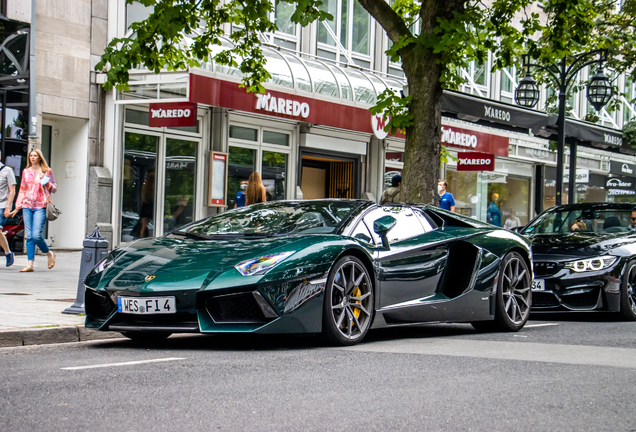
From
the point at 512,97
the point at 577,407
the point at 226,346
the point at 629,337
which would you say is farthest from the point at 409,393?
the point at 512,97

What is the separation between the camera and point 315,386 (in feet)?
16.1

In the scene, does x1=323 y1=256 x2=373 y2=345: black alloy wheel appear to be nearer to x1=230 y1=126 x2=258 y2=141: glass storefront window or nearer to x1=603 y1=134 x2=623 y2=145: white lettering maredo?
x1=603 y1=134 x2=623 y2=145: white lettering maredo

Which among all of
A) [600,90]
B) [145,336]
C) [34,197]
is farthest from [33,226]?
[600,90]

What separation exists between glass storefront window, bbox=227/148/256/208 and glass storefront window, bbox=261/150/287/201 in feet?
1.48

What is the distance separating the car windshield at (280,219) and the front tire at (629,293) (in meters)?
3.92

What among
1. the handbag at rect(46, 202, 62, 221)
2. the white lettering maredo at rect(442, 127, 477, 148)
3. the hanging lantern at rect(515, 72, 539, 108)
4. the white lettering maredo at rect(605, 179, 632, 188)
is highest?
the hanging lantern at rect(515, 72, 539, 108)

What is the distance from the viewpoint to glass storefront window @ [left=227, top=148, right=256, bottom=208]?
69.2 feet

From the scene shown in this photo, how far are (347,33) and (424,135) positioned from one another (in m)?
13.4

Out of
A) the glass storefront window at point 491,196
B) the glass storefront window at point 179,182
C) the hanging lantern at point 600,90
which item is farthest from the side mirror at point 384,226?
the glass storefront window at point 491,196

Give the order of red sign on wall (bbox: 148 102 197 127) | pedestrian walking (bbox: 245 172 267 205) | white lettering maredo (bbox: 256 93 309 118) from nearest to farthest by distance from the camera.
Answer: pedestrian walking (bbox: 245 172 267 205), red sign on wall (bbox: 148 102 197 127), white lettering maredo (bbox: 256 93 309 118)

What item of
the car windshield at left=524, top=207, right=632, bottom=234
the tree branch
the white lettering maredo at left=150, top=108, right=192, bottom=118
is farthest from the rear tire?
the white lettering maredo at left=150, top=108, right=192, bottom=118

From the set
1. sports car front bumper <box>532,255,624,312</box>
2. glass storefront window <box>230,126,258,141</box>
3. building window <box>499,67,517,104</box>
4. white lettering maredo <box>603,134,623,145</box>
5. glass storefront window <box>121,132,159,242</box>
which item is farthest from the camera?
building window <box>499,67,517,104</box>

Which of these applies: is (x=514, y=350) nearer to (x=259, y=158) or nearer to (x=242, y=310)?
(x=242, y=310)

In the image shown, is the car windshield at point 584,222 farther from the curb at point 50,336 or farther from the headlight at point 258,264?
the curb at point 50,336
